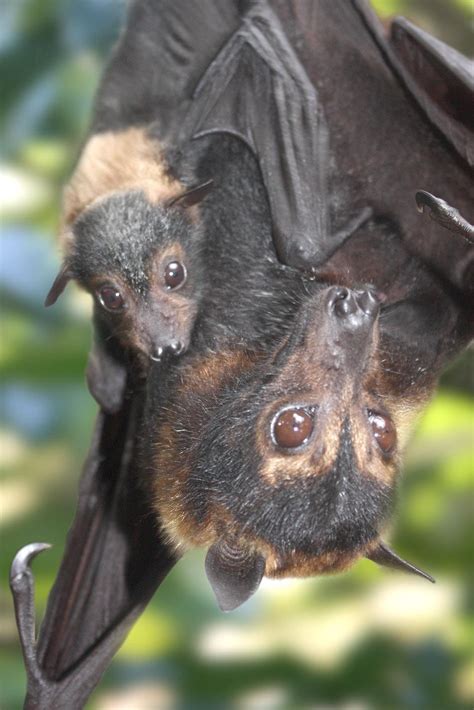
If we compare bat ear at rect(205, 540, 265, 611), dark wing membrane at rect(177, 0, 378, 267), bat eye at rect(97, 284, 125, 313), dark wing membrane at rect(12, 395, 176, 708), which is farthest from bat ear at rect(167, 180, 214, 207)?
bat ear at rect(205, 540, 265, 611)

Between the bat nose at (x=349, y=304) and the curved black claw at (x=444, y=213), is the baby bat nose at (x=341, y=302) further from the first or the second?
the curved black claw at (x=444, y=213)

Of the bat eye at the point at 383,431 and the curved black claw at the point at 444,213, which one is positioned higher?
the curved black claw at the point at 444,213

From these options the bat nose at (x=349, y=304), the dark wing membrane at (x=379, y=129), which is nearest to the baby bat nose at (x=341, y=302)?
the bat nose at (x=349, y=304)

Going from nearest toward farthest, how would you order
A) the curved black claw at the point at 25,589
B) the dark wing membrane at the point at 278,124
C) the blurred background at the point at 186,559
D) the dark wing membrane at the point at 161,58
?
the curved black claw at the point at 25,589 < the dark wing membrane at the point at 278,124 < the dark wing membrane at the point at 161,58 < the blurred background at the point at 186,559

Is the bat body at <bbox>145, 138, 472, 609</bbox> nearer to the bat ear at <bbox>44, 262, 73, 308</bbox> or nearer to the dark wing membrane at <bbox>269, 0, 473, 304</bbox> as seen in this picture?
the dark wing membrane at <bbox>269, 0, 473, 304</bbox>

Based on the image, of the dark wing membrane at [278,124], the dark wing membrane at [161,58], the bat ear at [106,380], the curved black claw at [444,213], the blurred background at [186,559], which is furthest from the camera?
the blurred background at [186,559]

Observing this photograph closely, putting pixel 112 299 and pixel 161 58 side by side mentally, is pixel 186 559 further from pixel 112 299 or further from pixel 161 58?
pixel 161 58

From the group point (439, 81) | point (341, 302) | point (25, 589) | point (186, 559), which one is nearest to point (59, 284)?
point (25, 589)

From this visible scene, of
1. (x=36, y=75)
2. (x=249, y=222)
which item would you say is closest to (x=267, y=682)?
(x=249, y=222)
